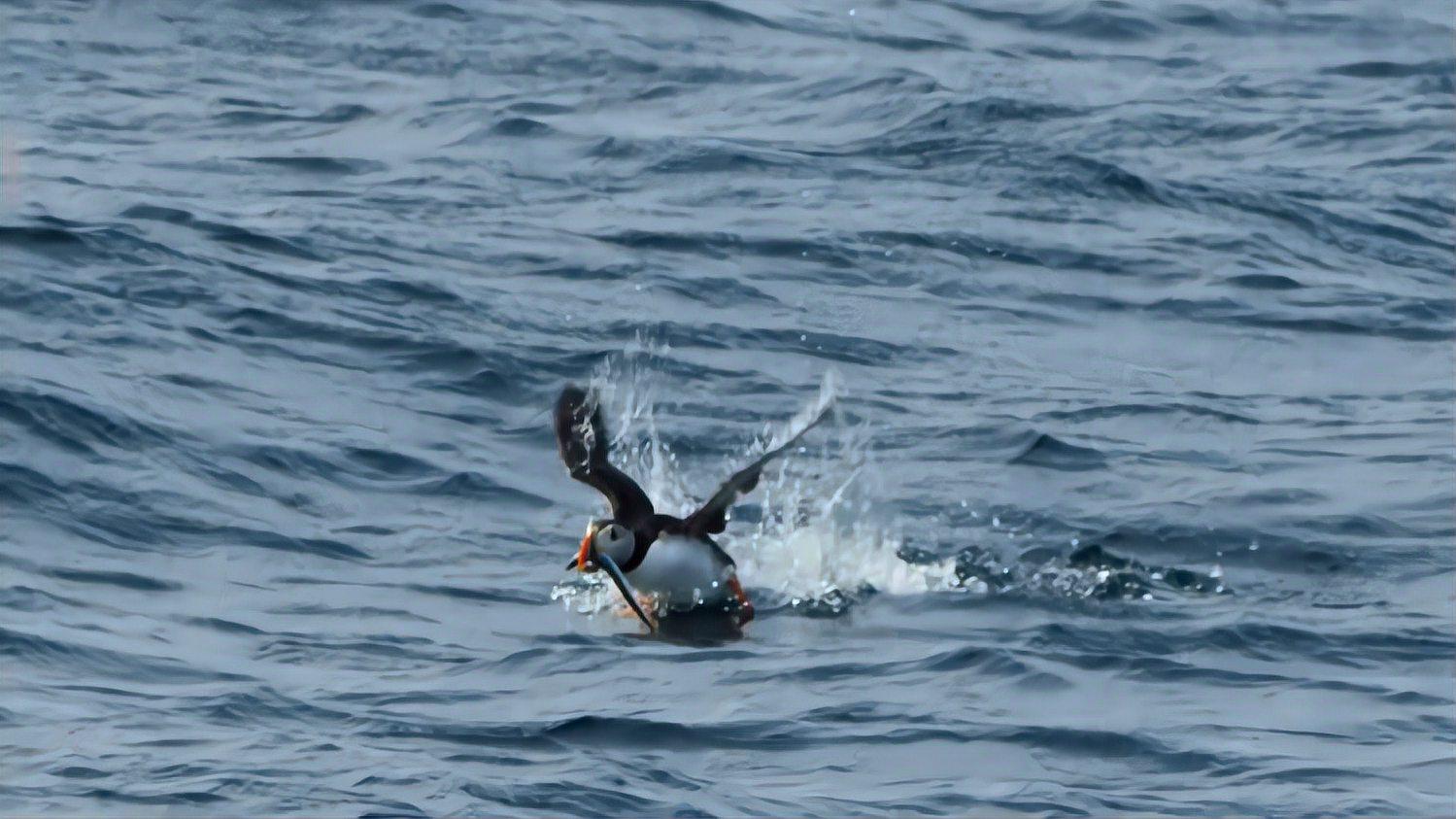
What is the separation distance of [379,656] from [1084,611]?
10.2 feet

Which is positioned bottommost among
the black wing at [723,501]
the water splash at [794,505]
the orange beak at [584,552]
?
the water splash at [794,505]

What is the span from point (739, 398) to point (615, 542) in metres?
3.45

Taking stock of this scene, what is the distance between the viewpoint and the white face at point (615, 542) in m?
9.90

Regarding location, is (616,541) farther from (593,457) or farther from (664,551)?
(593,457)

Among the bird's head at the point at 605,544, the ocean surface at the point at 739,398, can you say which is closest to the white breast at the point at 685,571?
the bird's head at the point at 605,544

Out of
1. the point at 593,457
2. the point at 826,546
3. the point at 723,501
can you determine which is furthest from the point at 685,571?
the point at 826,546

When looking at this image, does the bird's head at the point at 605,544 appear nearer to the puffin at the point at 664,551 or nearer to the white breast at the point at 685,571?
the puffin at the point at 664,551

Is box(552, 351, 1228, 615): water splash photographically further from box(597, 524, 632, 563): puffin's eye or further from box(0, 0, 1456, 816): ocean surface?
box(597, 524, 632, 563): puffin's eye

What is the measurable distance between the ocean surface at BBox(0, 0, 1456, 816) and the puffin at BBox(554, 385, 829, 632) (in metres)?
0.25

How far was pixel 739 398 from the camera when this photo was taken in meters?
13.3

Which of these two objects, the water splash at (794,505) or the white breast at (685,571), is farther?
the water splash at (794,505)

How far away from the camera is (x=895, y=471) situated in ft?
40.3

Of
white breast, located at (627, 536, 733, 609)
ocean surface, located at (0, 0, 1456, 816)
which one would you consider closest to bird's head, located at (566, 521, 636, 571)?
white breast, located at (627, 536, 733, 609)

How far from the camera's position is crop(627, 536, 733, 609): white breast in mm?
10172
